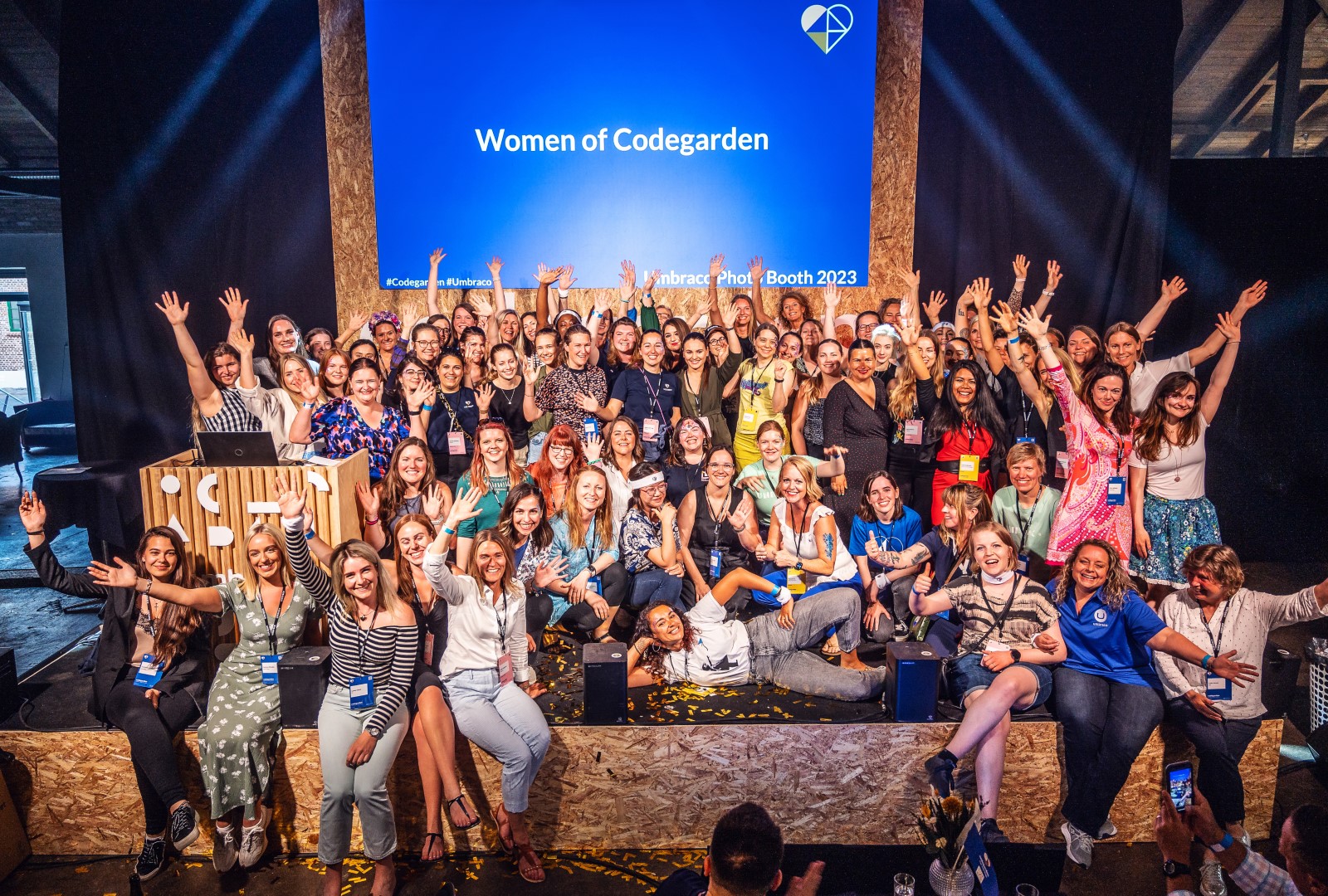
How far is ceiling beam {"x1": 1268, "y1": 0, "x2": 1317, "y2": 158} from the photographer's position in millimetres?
6961

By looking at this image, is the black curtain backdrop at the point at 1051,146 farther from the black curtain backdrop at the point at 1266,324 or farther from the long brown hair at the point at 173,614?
the long brown hair at the point at 173,614

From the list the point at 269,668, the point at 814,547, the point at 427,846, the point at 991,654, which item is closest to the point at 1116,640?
the point at 991,654

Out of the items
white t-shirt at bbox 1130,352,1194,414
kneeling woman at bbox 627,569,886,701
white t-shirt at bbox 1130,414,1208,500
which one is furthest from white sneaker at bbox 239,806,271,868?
white t-shirt at bbox 1130,352,1194,414

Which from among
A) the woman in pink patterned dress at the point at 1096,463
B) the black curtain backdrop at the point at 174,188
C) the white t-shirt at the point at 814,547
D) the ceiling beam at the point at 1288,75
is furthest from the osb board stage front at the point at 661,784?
the ceiling beam at the point at 1288,75

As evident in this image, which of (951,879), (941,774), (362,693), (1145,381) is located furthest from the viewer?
(1145,381)

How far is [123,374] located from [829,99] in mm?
5738

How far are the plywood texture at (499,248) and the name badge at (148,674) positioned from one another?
145 inches

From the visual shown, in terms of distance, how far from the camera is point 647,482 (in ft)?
14.1

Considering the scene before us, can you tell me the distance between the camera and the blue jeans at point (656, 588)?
4309 mm

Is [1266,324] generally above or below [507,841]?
above

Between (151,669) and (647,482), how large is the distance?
229cm

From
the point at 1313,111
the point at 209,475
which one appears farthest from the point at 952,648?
the point at 1313,111

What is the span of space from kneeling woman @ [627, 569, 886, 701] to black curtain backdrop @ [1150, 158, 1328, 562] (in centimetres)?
443

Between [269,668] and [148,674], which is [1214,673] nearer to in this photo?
[269,668]
